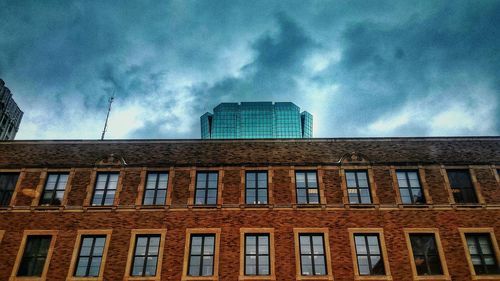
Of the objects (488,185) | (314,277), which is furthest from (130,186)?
(488,185)

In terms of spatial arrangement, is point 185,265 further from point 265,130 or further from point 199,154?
point 265,130

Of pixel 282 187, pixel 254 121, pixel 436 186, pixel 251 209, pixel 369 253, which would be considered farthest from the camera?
pixel 254 121

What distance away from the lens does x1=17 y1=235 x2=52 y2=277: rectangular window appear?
2047 cm

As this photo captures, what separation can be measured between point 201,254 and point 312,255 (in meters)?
6.10

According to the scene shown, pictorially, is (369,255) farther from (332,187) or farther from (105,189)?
(105,189)

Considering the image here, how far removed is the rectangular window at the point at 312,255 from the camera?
20109 millimetres

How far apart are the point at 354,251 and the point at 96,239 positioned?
14.5 m

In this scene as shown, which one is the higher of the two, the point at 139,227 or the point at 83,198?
the point at 83,198

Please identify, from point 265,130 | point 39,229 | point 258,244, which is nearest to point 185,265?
point 258,244

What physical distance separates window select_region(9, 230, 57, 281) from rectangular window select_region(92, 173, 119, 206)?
2.91m

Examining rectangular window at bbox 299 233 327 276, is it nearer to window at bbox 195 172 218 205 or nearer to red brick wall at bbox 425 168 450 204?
window at bbox 195 172 218 205

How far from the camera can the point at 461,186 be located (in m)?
22.8

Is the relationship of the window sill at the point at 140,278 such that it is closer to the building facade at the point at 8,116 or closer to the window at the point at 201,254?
the window at the point at 201,254

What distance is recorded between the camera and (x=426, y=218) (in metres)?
21.6
